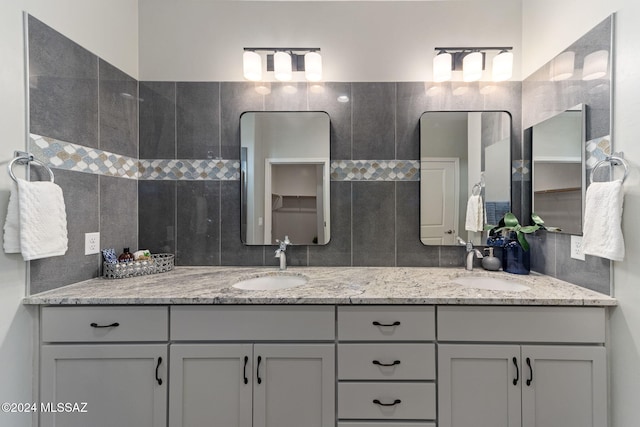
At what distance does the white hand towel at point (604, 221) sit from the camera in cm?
116

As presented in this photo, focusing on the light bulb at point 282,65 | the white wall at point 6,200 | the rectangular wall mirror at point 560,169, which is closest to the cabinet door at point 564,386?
the rectangular wall mirror at point 560,169

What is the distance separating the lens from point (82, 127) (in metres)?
1.53

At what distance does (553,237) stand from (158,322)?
2112 mm

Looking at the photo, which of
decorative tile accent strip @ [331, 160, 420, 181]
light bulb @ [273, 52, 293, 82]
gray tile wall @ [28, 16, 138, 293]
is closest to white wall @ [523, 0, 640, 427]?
decorative tile accent strip @ [331, 160, 420, 181]

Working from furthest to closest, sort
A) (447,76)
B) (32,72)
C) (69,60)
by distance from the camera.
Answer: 1. (447,76)
2. (69,60)
3. (32,72)

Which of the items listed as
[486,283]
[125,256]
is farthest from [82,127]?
[486,283]

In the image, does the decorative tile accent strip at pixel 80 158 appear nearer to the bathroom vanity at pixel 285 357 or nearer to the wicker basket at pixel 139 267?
the wicker basket at pixel 139 267

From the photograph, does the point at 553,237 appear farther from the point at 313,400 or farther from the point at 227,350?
the point at 227,350

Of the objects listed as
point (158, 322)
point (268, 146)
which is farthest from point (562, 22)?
point (158, 322)

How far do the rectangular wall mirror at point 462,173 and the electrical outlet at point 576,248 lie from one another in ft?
1.45

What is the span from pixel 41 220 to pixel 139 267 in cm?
58

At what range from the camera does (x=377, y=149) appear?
1947 millimetres

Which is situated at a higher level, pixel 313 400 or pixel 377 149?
pixel 377 149

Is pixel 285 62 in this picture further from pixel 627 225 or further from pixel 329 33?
pixel 627 225
